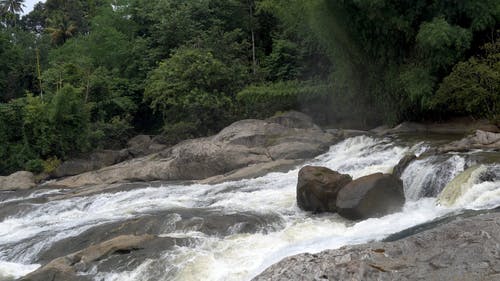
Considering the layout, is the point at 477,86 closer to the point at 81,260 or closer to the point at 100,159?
the point at 81,260

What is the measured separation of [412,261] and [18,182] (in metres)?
23.0

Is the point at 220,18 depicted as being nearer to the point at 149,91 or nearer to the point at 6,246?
the point at 149,91

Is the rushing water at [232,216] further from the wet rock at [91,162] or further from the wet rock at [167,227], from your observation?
the wet rock at [91,162]

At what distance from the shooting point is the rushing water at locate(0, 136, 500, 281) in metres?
9.99

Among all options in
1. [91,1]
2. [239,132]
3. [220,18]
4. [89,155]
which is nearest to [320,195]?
[239,132]

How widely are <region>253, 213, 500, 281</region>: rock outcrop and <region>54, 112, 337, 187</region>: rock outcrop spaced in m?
14.7

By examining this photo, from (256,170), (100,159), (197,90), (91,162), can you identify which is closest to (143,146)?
(100,159)

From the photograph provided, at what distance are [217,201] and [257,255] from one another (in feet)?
18.8

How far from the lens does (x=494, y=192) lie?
11.5m

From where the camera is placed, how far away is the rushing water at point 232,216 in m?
9.99

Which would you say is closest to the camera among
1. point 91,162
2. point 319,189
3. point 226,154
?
point 319,189

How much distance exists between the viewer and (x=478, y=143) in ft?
50.5

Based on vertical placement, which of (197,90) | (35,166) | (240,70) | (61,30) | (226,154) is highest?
(61,30)

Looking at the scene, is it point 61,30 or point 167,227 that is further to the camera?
point 61,30
